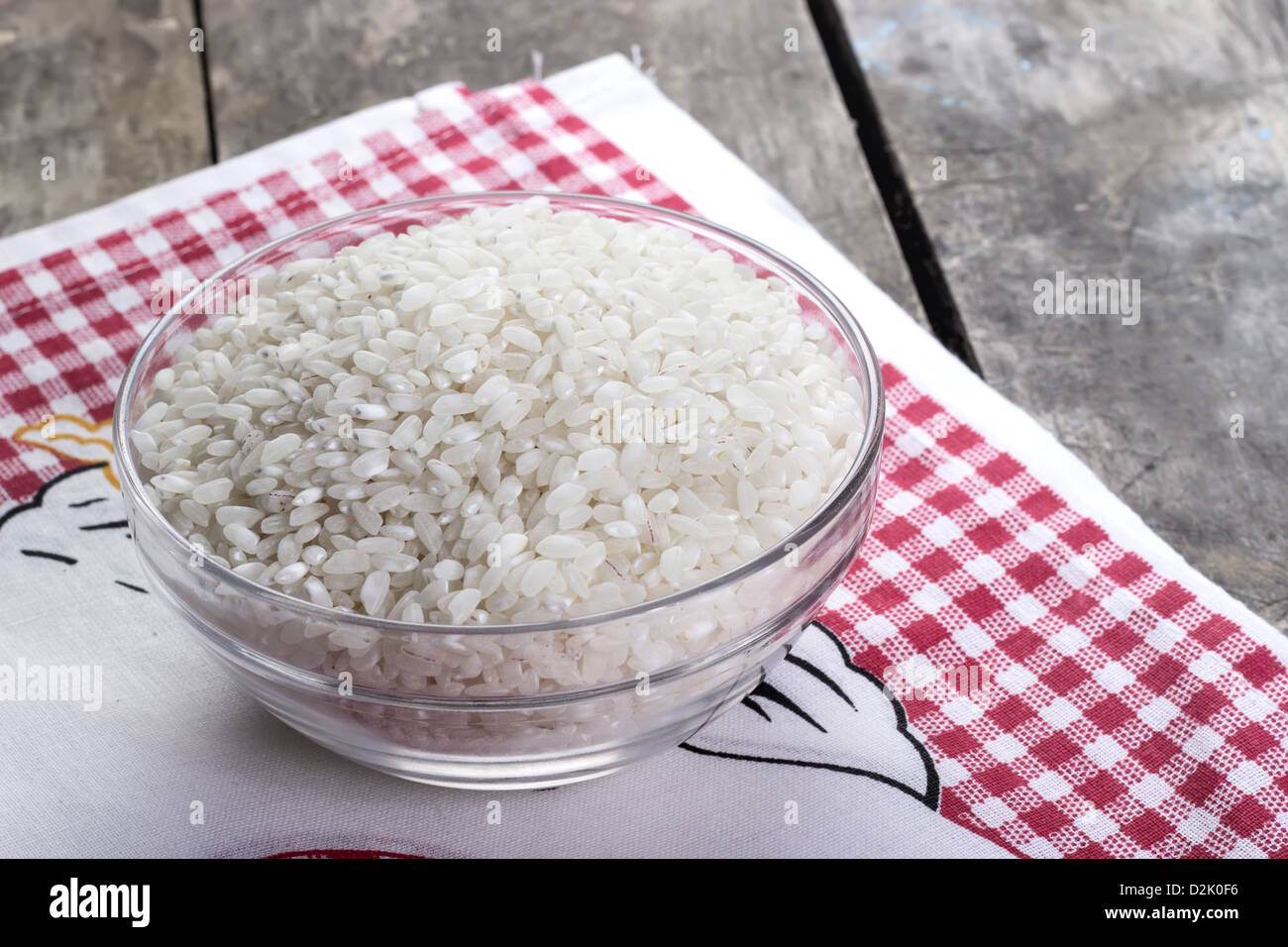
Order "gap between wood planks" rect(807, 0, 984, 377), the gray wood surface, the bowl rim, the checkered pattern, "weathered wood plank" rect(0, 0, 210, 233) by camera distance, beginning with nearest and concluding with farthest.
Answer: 1. the bowl rim
2. the checkered pattern
3. the gray wood surface
4. "gap between wood planks" rect(807, 0, 984, 377)
5. "weathered wood plank" rect(0, 0, 210, 233)

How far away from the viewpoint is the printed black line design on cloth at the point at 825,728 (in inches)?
34.3

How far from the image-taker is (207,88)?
1.64 m

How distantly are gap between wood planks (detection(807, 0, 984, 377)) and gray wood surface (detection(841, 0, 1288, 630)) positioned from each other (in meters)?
0.01

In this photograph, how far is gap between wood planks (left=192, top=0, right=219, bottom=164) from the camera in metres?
1.55

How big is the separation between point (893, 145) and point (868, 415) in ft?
2.63

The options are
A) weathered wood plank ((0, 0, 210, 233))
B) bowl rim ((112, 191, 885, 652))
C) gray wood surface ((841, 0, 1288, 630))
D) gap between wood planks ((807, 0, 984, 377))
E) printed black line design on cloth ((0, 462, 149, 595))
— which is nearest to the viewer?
bowl rim ((112, 191, 885, 652))

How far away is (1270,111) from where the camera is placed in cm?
155

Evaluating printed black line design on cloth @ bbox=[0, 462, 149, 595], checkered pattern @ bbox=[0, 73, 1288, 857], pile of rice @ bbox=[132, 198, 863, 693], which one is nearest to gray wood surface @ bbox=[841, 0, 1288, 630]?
checkered pattern @ bbox=[0, 73, 1288, 857]

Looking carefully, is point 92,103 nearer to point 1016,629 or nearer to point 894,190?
point 894,190

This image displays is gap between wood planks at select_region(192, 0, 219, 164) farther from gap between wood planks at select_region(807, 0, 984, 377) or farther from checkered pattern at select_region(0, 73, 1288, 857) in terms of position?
gap between wood planks at select_region(807, 0, 984, 377)

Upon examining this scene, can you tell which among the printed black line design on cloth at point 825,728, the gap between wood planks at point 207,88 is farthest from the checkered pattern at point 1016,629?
the gap between wood planks at point 207,88

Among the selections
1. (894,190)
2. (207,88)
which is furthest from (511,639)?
(207,88)

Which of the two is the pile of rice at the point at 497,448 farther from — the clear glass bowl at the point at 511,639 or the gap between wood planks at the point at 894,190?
the gap between wood planks at the point at 894,190

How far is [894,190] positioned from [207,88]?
86 centimetres
